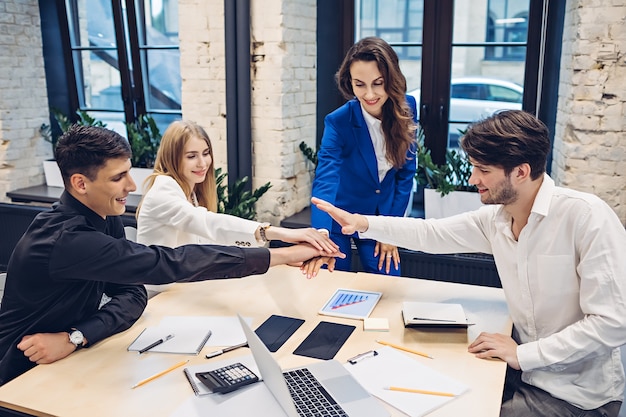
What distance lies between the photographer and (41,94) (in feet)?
17.0

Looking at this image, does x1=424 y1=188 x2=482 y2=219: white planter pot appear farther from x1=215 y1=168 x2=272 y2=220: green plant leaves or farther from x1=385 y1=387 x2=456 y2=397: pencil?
x1=385 y1=387 x2=456 y2=397: pencil

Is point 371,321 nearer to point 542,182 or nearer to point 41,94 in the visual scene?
point 542,182

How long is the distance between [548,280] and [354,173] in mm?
1313

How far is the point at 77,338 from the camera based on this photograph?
1896 millimetres

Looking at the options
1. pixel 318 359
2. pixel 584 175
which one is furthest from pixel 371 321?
pixel 584 175

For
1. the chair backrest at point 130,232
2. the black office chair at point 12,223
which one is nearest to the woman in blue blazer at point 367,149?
the chair backrest at point 130,232

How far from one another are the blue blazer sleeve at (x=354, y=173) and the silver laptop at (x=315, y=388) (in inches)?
48.7

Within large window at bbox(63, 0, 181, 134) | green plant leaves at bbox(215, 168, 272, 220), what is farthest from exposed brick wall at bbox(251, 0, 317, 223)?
large window at bbox(63, 0, 181, 134)

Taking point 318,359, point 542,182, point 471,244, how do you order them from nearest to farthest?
point 318,359 → point 542,182 → point 471,244

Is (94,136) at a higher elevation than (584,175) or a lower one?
higher

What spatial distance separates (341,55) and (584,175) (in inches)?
78.4

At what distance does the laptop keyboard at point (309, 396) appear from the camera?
1554 mm

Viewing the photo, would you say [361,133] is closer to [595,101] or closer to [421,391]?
[595,101]

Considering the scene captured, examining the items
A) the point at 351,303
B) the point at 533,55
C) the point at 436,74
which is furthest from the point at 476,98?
the point at 351,303
